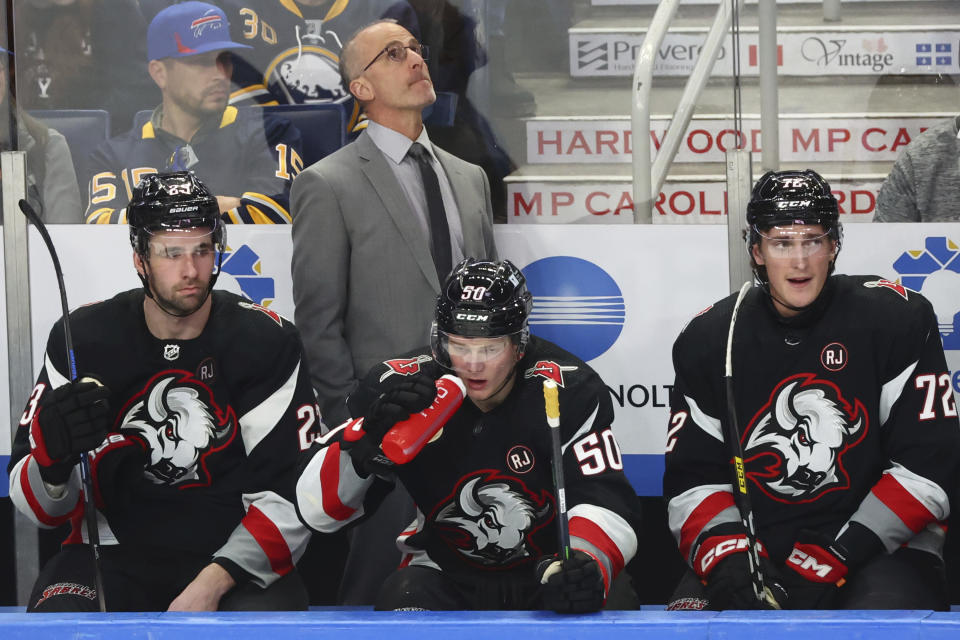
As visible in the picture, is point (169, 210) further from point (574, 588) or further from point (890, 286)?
point (890, 286)

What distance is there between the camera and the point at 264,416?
302 cm

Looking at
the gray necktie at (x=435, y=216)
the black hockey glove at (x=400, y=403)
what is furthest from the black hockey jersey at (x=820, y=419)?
the gray necktie at (x=435, y=216)

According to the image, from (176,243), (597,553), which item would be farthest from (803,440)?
(176,243)

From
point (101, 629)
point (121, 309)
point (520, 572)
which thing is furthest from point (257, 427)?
point (101, 629)

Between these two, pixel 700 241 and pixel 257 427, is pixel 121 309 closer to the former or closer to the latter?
pixel 257 427

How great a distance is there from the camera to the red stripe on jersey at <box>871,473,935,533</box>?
2.82m

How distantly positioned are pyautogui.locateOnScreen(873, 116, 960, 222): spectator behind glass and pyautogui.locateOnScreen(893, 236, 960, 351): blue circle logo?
0.28 ft

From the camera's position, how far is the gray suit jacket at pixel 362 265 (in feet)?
11.7

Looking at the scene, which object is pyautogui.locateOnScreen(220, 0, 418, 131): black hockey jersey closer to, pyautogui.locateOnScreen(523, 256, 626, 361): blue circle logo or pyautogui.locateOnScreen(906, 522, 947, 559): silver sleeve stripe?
pyautogui.locateOnScreen(523, 256, 626, 361): blue circle logo

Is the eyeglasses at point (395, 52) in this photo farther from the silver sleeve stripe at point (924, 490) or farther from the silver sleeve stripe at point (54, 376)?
the silver sleeve stripe at point (924, 490)

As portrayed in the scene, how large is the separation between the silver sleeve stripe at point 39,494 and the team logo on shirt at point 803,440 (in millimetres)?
1531

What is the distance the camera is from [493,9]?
3.77m

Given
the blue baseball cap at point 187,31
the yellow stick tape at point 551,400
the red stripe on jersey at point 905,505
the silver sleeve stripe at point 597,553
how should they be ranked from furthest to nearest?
the blue baseball cap at point 187,31
the red stripe on jersey at point 905,505
the silver sleeve stripe at point 597,553
the yellow stick tape at point 551,400

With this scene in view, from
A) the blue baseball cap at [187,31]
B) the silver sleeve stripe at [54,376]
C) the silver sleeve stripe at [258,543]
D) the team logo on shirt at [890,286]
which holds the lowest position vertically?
the silver sleeve stripe at [258,543]
